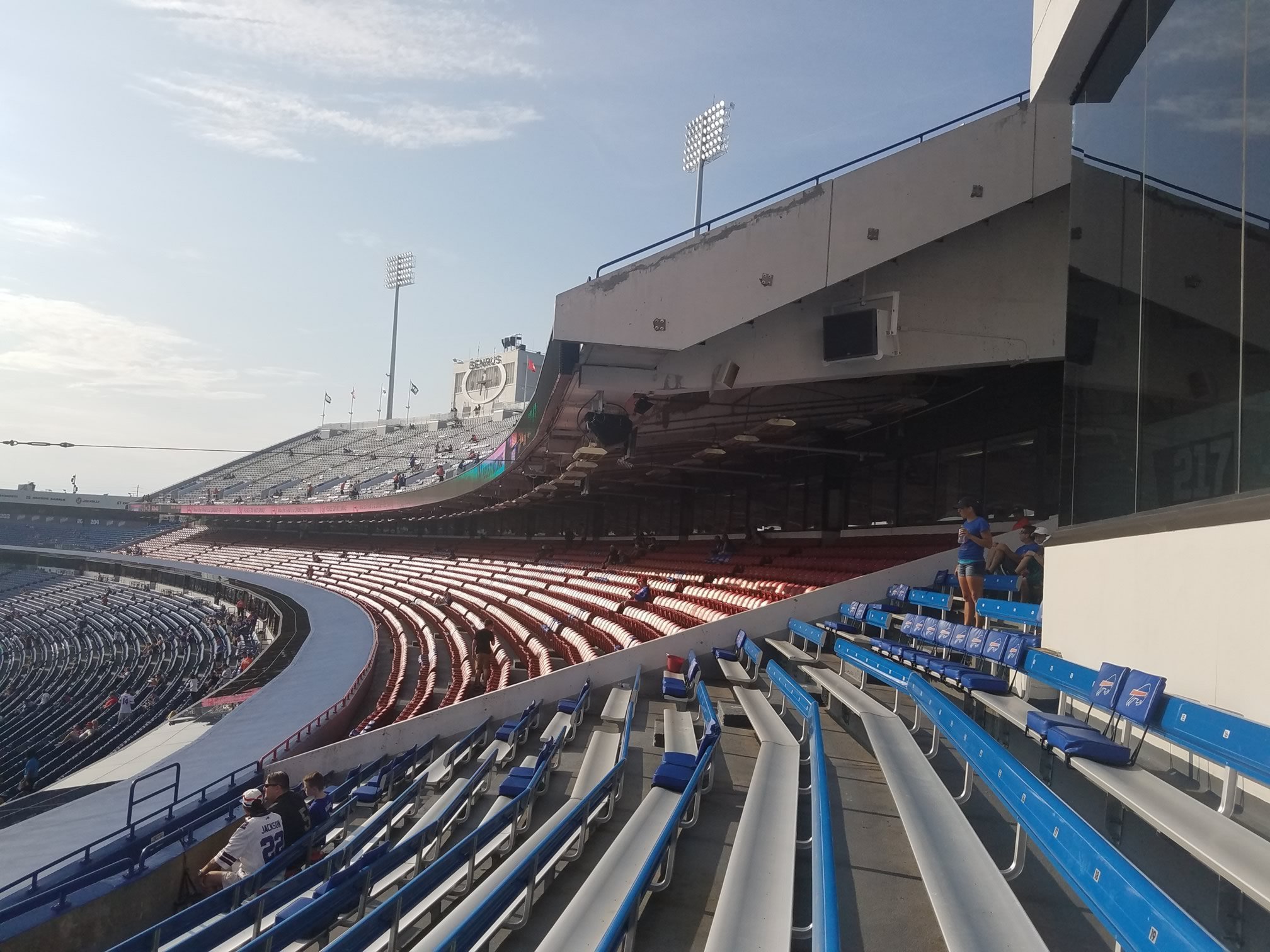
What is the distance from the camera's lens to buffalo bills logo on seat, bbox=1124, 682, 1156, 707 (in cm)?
329

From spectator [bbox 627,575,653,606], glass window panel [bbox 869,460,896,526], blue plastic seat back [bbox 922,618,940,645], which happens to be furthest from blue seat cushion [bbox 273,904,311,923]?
glass window panel [bbox 869,460,896,526]

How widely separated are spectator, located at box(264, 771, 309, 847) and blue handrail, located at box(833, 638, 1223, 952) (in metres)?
3.66

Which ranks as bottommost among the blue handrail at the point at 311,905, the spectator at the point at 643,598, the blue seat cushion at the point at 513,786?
the blue handrail at the point at 311,905

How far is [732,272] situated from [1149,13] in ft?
13.1

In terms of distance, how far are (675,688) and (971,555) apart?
93.2 inches

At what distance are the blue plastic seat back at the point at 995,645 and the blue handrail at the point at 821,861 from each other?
99 cm

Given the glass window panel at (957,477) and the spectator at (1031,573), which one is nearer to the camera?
the spectator at (1031,573)

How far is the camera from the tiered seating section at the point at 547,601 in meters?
9.69

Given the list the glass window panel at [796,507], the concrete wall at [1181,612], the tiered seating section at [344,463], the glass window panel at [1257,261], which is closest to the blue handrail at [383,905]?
the concrete wall at [1181,612]

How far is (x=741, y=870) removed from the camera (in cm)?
323

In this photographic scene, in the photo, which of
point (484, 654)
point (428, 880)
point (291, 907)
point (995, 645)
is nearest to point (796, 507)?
point (484, 654)

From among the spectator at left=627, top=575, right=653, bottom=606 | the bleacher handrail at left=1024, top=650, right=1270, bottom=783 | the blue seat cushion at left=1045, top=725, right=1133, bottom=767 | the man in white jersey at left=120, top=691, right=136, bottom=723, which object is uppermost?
the bleacher handrail at left=1024, top=650, right=1270, bottom=783

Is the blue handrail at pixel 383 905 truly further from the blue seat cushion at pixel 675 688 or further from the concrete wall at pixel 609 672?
the concrete wall at pixel 609 672

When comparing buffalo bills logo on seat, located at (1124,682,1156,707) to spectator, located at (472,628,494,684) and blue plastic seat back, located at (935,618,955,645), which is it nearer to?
blue plastic seat back, located at (935,618,955,645)
